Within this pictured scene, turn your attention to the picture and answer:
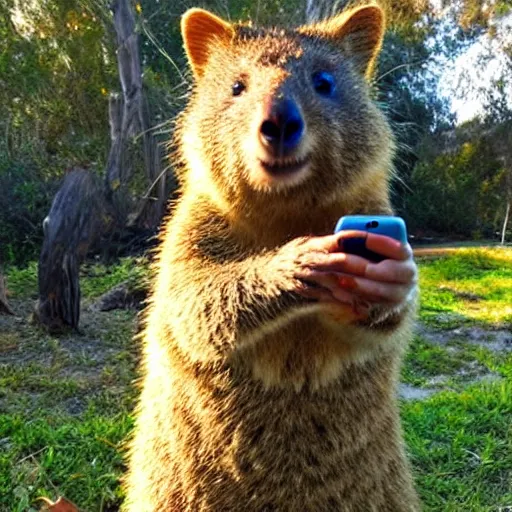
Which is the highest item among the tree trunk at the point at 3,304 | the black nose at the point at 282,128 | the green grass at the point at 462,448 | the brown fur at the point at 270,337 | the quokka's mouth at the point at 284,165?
the black nose at the point at 282,128

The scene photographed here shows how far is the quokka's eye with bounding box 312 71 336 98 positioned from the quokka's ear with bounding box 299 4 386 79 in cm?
41

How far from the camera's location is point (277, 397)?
2461 mm

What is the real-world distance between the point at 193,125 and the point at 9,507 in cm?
218

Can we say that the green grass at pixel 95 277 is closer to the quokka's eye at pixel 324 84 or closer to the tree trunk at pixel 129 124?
the tree trunk at pixel 129 124

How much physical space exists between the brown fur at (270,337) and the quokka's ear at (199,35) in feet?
1.18

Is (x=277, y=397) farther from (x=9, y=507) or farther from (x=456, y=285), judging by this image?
(x=456, y=285)

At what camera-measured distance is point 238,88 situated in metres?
2.62

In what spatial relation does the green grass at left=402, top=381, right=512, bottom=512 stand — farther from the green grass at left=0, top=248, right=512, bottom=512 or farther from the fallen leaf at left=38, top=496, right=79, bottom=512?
the fallen leaf at left=38, top=496, right=79, bottom=512

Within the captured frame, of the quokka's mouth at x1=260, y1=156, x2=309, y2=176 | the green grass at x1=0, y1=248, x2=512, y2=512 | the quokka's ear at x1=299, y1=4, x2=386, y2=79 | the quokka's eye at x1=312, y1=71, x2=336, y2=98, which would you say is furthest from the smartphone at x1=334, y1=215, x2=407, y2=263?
the green grass at x1=0, y1=248, x2=512, y2=512

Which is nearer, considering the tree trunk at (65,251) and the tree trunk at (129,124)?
the tree trunk at (65,251)

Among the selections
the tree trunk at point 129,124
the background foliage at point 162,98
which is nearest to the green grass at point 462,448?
the background foliage at point 162,98

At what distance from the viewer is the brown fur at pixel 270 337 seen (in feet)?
7.74

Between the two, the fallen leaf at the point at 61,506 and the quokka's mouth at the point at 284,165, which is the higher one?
the quokka's mouth at the point at 284,165

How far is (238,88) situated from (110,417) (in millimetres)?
2783
